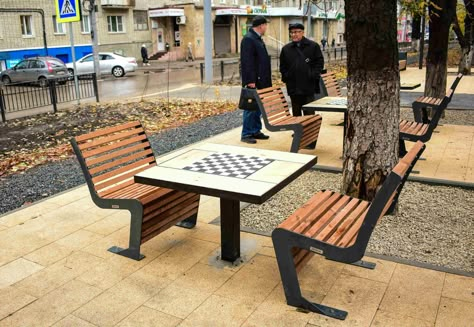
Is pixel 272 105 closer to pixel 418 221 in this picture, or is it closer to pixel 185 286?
pixel 418 221

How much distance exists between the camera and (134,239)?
3.87 m

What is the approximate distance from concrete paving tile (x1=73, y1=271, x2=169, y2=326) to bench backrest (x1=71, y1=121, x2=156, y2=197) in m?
0.82

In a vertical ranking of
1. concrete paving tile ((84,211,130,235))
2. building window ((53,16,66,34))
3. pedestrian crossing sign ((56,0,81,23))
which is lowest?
concrete paving tile ((84,211,130,235))

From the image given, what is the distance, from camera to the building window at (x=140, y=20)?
134ft

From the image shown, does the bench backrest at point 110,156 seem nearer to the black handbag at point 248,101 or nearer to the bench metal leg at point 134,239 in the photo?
the bench metal leg at point 134,239

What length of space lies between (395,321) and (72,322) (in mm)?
2033

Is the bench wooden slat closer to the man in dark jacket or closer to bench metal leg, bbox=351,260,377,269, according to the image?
bench metal leg, bbox=351,260,377,269

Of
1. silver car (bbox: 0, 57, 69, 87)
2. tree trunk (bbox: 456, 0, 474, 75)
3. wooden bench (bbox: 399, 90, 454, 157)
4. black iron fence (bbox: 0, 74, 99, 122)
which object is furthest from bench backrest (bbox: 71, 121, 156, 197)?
silver car (bbox: 0, 57, 69, 87)

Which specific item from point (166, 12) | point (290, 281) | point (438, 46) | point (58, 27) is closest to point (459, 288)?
point (290, 281)

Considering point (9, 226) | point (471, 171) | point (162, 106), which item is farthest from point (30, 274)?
point (162, 106)

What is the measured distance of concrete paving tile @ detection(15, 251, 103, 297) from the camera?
139 inches

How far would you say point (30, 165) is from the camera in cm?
764

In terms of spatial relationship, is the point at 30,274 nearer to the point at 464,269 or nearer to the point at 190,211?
the point at 190,211

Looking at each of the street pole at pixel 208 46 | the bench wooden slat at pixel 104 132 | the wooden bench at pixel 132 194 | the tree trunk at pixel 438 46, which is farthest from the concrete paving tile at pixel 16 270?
the street pole at pixel 208 46
